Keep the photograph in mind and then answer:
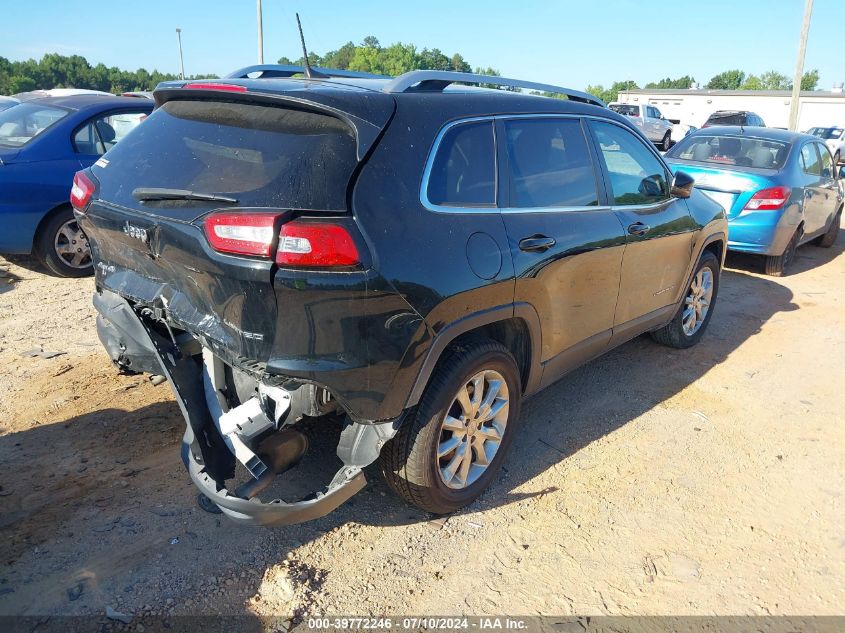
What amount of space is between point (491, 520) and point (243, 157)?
2031 millimetres

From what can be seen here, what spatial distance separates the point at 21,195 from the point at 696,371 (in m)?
6.03

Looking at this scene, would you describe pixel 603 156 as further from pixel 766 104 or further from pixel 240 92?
pixel 766 104

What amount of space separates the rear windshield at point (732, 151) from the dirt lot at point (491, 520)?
4.41 meters

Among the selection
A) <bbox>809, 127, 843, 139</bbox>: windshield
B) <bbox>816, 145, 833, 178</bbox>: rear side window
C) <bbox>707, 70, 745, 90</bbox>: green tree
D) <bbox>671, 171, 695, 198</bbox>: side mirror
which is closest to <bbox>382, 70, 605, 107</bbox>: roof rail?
<bbox>671, 171, 695, 198</bbox>: side mirror

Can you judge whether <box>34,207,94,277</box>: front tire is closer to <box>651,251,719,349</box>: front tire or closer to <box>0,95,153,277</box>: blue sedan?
<box>0,95,153,277</box>: blue sedan

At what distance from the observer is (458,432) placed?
124 inches

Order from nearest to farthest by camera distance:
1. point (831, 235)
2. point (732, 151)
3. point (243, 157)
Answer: point (243, 157)
point (732, 151)
point (831, 235)

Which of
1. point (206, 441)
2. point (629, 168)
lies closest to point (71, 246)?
point (206, 441)

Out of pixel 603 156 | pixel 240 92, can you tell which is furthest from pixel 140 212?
pixel 603 156

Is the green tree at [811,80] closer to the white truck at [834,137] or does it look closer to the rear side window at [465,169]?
the white truck at [834,137]

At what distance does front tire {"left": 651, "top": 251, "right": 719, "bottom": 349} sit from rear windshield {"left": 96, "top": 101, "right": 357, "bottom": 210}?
356cm

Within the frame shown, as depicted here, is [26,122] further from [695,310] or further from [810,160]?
[810,160]

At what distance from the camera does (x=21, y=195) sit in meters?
6.09

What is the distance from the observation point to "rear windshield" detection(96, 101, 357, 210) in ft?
8.33
